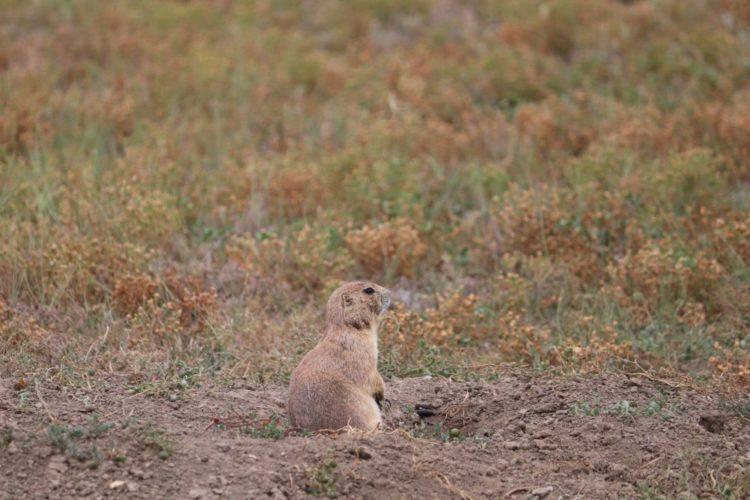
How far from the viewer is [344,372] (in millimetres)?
5363

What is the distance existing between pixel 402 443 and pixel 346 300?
2.96 ft

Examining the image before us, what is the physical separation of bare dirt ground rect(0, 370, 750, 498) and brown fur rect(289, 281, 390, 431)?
0.42 ft

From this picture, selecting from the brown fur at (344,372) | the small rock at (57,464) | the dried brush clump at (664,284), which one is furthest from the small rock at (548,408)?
the small rock at (57,464)

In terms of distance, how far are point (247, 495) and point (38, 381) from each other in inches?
69.8

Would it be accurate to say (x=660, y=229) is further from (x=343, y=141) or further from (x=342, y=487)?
(x=342, y=487)

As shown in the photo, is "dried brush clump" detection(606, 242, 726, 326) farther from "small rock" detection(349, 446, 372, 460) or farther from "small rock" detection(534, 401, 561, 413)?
"small rock" detection(349, 446, 372, 460)

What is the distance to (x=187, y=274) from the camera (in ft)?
24.7

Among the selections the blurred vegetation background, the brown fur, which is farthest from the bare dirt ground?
the blurred vegetation background

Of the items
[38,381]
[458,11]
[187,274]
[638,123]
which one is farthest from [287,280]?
[458,11]

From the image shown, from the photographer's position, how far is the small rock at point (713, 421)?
564cm

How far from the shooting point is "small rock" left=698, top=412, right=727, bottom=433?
5637 mm

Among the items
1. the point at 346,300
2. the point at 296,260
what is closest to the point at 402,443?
the point at 346,300

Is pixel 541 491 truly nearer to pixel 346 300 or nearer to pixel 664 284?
pixel 346 300

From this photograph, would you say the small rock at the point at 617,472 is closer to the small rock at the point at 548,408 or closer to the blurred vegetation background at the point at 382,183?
the small rock at the point at 548,408
